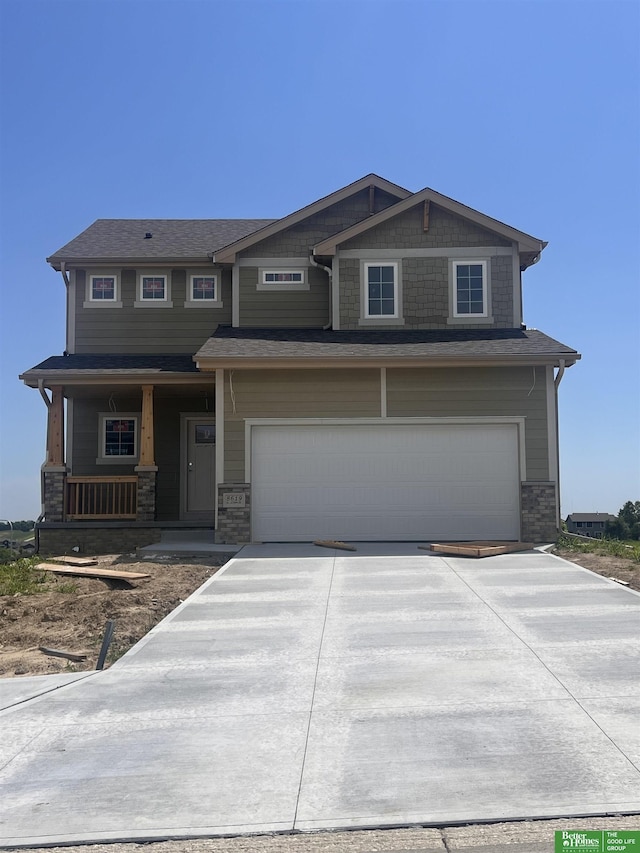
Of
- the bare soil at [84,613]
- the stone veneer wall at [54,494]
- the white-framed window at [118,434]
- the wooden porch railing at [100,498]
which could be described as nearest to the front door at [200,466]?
the white-framed window at [118,434]

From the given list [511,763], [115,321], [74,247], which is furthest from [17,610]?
[74,247]

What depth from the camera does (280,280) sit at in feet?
56.3

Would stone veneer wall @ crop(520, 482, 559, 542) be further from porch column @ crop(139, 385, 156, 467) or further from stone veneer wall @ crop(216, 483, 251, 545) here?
porch column @ crop(139, 385, 156, 467)

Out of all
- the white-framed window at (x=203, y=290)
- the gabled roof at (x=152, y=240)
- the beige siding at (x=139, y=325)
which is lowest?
the beige siding at (x=139, y=325)

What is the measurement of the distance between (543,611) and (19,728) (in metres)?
5.43

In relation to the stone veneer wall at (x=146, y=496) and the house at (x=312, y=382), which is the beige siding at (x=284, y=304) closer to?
the house at (x=312, y=382)

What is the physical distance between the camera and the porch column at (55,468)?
51.0ft

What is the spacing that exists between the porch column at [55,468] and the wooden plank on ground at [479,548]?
7.37 m

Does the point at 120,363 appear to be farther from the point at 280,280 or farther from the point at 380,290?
the point at 380,290

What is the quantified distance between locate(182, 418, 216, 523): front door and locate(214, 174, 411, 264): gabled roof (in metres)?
3.82

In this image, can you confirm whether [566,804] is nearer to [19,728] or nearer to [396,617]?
[19,728]

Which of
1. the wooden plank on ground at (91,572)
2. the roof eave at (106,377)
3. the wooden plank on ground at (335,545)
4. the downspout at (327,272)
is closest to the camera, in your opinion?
the wooden plank on ground at (91,572)

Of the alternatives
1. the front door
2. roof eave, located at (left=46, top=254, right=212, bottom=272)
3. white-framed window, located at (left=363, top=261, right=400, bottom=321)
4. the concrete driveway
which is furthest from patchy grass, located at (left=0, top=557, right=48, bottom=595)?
white-framed window, located at (left=363, top=261, right=400, bottom=321)

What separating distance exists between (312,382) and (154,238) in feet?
22.8
